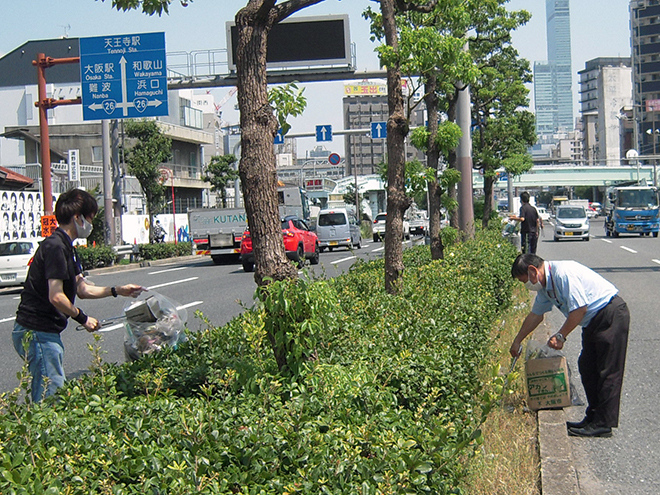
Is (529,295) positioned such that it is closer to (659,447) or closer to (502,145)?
(659,447)

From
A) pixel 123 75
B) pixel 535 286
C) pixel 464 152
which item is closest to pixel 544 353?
pixel 535 286

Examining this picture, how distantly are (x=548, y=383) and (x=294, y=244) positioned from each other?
60.3 feet

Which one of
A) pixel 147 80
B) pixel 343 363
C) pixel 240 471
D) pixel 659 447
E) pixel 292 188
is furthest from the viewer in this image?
pixel 292 188

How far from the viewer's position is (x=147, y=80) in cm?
2130

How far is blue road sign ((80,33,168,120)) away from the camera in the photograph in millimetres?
21203

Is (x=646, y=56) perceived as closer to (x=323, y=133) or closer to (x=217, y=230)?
(x=323, y=133)

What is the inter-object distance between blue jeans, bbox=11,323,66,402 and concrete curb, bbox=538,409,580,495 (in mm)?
2926

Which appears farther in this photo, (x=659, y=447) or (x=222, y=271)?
(x=222, y=271)

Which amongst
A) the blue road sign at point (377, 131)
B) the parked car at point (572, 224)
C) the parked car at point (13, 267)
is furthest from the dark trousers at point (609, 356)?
the parked car at point (572, 224)

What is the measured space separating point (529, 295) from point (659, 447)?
25.1 feet

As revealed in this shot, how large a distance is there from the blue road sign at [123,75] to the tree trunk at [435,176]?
31.1ft

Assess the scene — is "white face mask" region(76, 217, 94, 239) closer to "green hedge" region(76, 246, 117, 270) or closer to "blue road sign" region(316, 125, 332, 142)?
"green hedge" region(76, 246, 117, 270)

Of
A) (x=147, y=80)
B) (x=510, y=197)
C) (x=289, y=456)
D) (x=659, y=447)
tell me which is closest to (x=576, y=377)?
(x=659, y=447)

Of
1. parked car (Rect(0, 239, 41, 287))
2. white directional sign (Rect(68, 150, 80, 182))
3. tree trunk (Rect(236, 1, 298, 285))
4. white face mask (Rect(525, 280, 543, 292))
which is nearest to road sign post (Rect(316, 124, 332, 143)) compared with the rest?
white directional sign (Rect(68, 150, 80, 182))
